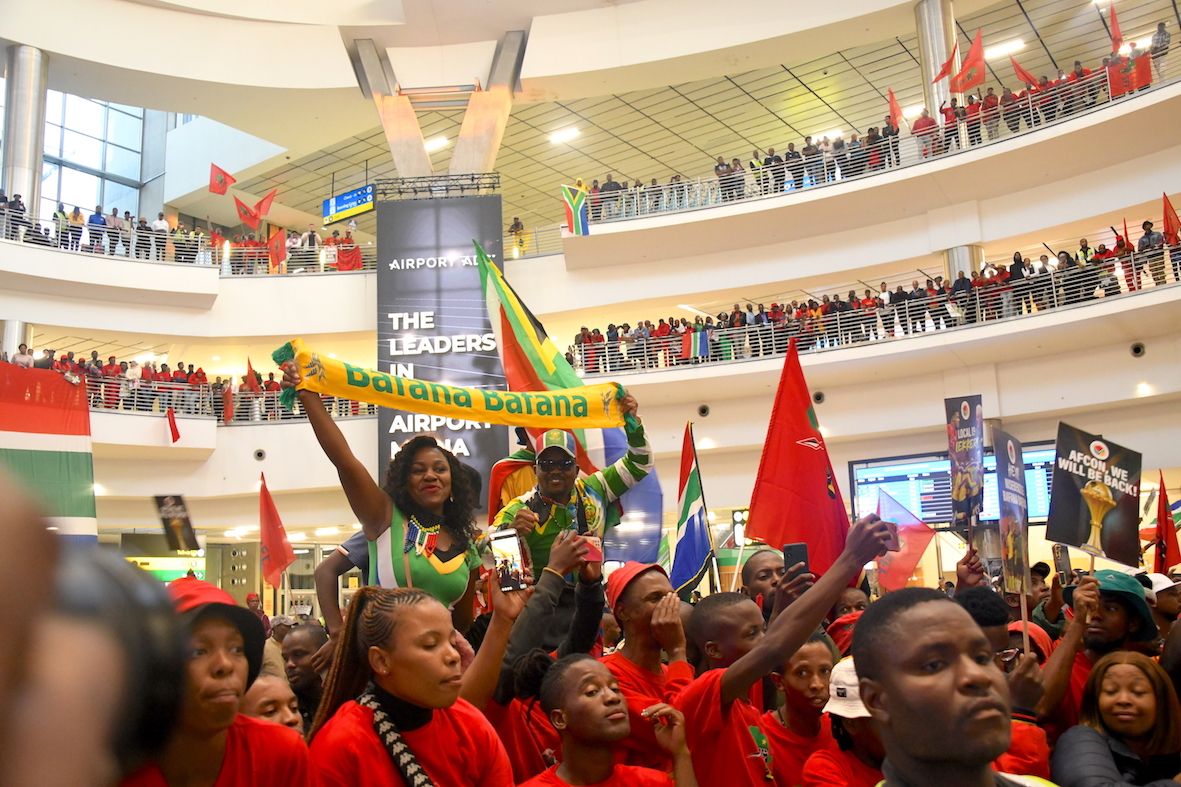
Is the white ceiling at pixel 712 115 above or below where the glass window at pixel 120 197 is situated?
below

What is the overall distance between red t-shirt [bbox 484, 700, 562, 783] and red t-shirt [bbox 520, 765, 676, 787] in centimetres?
46

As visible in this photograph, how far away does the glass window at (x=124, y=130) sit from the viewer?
92.2ft

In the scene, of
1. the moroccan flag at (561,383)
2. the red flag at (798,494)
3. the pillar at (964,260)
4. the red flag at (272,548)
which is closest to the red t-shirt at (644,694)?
the red flag at (798,494)

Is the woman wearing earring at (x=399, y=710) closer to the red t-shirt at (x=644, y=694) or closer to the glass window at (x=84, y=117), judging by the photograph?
the red t-shirt at (x=644, y=694)

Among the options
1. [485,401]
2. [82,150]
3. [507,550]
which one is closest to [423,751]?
[507,550]

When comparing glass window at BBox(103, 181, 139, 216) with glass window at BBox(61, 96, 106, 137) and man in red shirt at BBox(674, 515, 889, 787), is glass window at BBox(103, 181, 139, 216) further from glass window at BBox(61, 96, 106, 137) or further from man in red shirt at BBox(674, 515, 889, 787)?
man in red shirt at BBox(674, 515, 889, 787)

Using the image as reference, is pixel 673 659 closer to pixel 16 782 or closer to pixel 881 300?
pixel 16 782

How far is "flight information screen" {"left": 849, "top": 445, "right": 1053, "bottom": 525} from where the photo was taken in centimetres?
1543

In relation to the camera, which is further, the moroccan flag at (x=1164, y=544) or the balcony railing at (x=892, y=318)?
the balcony railing at (x=892, y=318)

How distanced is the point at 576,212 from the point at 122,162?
618 inches

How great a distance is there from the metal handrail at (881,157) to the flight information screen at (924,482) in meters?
5.01

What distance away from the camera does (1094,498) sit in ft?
19.6

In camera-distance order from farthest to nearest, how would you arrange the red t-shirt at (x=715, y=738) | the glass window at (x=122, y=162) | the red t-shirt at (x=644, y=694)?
the glass window at (x=122, y=162), the red t-shirt at (x=644, y=694), the red t-shirt at (x=715, y=738)

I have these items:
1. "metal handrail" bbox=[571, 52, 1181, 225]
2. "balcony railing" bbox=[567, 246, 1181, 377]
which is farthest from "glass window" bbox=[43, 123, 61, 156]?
"balcony railing" bbox=[567, 246, 1181, 377]
